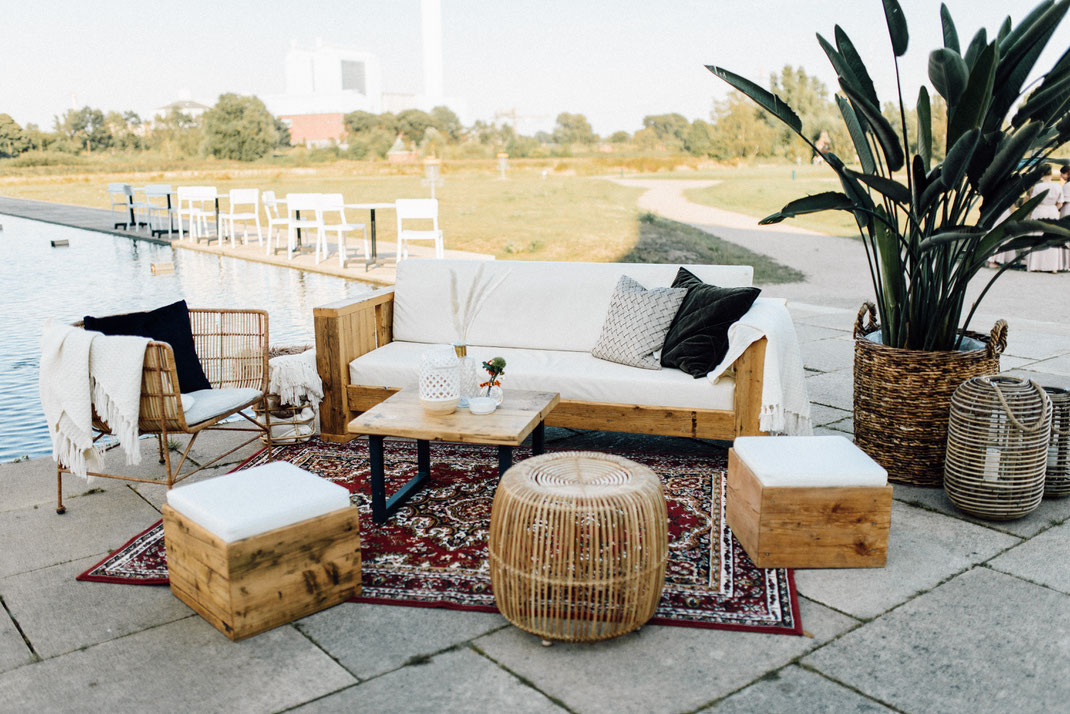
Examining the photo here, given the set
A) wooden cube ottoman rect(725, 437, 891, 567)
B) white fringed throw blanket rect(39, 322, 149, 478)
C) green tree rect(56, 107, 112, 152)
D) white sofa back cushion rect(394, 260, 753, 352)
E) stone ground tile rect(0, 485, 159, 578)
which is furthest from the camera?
green tree rect(56, 107, 112, 152)

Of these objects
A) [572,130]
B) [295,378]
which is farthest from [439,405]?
[572,130]

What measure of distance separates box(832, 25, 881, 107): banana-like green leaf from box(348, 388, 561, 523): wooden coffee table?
1.68 meters

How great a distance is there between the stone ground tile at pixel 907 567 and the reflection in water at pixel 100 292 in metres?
3.50

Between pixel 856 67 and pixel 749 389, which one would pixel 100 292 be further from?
pixel 856 67

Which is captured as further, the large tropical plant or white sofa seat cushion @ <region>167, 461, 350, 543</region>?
the large tropical plant

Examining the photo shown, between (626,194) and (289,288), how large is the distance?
594 inches

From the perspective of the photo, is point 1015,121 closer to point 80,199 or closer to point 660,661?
point 660,661

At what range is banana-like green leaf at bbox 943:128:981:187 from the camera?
112 inches

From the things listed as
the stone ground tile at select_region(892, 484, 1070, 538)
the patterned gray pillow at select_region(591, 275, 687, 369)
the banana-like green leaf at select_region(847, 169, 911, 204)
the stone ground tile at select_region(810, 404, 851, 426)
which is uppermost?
the banana-like green leaf at select_region(847, 169, 911, 204)

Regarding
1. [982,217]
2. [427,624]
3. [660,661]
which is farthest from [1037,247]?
[427,624]

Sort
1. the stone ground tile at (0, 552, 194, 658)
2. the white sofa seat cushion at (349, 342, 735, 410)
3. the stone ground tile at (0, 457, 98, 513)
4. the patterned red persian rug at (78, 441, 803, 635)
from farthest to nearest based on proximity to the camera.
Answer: the white sofa seat cushion at (349, 342, 735, 410) < the stone ground tile at (0, 457, 98, 513) < the patterned red persian rug at (78, 441, 803, 635) < the stone ground tile at (0, 552, 194, 658)

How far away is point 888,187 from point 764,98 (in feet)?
1.86

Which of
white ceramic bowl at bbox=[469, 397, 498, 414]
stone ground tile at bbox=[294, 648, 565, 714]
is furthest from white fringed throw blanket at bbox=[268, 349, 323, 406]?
stone ground tile at bbox=[294, 648, 565, 714]

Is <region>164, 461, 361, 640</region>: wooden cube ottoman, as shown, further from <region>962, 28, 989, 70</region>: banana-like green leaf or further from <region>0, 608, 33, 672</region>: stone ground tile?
<region>962, 28, 989, 70</region>: banana-like green leaf
